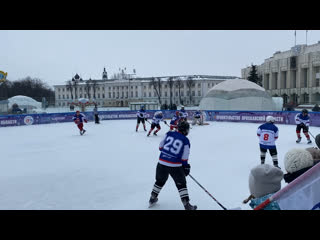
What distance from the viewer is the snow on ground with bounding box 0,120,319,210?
439 cm

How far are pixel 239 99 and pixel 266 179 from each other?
27.9m

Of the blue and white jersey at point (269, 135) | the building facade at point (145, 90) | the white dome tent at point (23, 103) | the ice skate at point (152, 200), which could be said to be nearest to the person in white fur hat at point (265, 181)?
the ice skate at point (152, 200)

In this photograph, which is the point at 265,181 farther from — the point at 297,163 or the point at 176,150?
the point at 176,150

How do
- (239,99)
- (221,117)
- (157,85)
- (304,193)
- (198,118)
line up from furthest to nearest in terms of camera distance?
(157,85) → (239,99) → (221,117) → (198,118) → (304,193)

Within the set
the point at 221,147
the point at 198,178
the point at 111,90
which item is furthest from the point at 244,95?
the point at 111,90

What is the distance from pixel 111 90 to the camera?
76.6m

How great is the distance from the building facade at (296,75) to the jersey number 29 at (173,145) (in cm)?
4673

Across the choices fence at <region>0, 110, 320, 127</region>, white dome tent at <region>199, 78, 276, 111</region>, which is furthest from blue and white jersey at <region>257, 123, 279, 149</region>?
white dome tent at <region>199, 78, 276, 111</region>

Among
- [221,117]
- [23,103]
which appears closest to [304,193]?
[221,117]

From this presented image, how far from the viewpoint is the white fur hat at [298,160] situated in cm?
217

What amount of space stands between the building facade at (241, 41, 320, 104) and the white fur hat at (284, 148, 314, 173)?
4768 cm

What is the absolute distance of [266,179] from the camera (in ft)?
6.88
